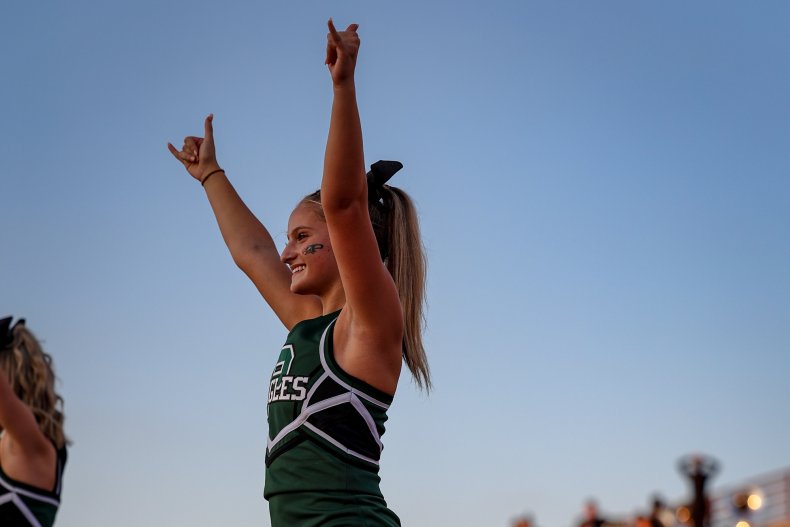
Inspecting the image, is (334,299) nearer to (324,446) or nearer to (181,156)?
(324,446)

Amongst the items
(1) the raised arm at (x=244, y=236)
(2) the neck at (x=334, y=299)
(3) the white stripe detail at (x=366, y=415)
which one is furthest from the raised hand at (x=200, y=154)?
(3) the white stripe detail at (x=366, y=415)

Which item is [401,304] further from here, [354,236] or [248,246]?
[248,246]

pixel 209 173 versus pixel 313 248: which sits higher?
pixel 209 173

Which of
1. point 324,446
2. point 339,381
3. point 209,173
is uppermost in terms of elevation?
point 209,173

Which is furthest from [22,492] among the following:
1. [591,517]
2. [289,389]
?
[591,517]

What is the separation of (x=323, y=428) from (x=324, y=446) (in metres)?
0.06

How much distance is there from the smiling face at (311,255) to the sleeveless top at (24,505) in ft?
5.92

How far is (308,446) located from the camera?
3.28 metres

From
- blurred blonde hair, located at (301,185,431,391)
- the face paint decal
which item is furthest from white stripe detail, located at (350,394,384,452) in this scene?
the face paint decal

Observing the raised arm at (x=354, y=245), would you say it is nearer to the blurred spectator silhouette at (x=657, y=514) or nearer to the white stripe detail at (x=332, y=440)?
the white stripe detail at (x=332, y=440)

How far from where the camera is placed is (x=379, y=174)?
12.6 ft

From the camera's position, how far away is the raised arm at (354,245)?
3.18 meters

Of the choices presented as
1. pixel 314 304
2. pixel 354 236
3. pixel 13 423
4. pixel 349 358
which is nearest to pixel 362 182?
pixel 354 236

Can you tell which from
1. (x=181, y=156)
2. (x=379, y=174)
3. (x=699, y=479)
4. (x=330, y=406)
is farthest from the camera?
(x=699, y=479)
